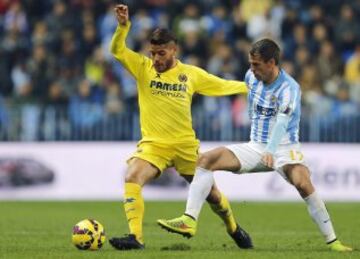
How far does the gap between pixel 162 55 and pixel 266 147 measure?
150 cm

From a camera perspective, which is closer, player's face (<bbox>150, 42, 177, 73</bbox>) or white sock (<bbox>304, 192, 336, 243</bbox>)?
white sock (<bbox>304, 192, 336, 243</bbox>)

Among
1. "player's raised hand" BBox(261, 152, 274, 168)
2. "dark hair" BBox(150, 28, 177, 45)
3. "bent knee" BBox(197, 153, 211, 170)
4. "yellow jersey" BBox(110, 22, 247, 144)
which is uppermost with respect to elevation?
"dark hair" BBox(150, 28, 177, 45)

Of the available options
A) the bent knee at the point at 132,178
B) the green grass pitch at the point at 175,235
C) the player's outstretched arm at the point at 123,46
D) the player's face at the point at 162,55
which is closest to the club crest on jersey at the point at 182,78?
the player's face at the point at 162,55

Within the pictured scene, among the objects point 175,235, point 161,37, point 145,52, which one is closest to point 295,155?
point 161,37

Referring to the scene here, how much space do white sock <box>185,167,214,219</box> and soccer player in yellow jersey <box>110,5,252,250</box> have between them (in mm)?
495

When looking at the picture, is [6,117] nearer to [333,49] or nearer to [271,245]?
[333,49]

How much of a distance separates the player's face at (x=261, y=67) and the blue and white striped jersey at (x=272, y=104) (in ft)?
0.40

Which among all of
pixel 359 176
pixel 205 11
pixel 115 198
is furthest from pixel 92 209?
pixel 205 11

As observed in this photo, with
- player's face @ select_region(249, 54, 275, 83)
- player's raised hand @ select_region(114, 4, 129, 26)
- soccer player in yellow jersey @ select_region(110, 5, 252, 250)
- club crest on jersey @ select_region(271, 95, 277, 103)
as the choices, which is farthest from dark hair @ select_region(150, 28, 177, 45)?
club crest on jersey @ select_region(271, 95, 277, 103)

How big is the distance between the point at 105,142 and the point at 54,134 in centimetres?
106

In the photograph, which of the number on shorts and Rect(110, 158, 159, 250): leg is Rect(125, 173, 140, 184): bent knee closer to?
Rect(110, 158, 159, 250): leg

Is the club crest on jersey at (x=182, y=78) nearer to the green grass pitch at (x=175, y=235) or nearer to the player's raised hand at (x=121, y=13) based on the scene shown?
the player's raised hand at (x=121, y=13)

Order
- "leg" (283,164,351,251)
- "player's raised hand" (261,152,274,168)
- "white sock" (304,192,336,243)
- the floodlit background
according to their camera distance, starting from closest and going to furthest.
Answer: "player's raised hand" (261,152,274,168) < "leg" (283,164,351,251) < "white sock" (304,192,336,243) < the floodlit background

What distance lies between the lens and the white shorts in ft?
37.2
